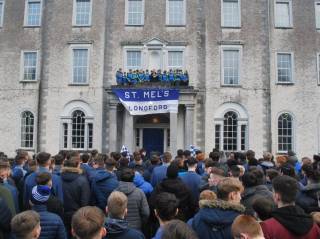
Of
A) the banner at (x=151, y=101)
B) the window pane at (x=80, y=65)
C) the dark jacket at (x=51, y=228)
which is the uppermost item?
the window pane at (x=80, y=65)

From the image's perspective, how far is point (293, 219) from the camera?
452cm

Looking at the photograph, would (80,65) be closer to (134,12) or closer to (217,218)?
(134,12)

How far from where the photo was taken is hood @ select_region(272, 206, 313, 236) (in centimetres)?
444

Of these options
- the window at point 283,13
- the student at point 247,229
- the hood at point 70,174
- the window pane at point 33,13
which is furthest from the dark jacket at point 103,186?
the window pane at point 33,13

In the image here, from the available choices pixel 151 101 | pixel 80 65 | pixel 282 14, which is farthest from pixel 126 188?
pixel 282 14

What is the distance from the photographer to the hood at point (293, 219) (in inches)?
175

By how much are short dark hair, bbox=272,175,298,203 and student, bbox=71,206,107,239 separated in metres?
2.19

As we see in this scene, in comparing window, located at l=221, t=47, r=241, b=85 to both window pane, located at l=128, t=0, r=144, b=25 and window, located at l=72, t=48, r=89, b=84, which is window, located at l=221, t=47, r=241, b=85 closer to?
window pane, located at l=128, t=0, r=144, b=25

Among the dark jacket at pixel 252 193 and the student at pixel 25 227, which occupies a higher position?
the dark jacket at pixel 252 193

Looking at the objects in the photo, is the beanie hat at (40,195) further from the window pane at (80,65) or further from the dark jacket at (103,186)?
the window pane at (80,65)

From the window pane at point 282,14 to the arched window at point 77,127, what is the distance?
14.3 m

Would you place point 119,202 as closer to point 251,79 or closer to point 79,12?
point 251,79

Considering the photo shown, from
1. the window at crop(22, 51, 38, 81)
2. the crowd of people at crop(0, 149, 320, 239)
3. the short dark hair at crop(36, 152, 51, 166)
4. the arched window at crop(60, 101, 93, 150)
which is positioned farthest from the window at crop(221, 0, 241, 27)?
the short dark hair at crop(36, 152, 51, 166)

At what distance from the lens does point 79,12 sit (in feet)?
92.1
